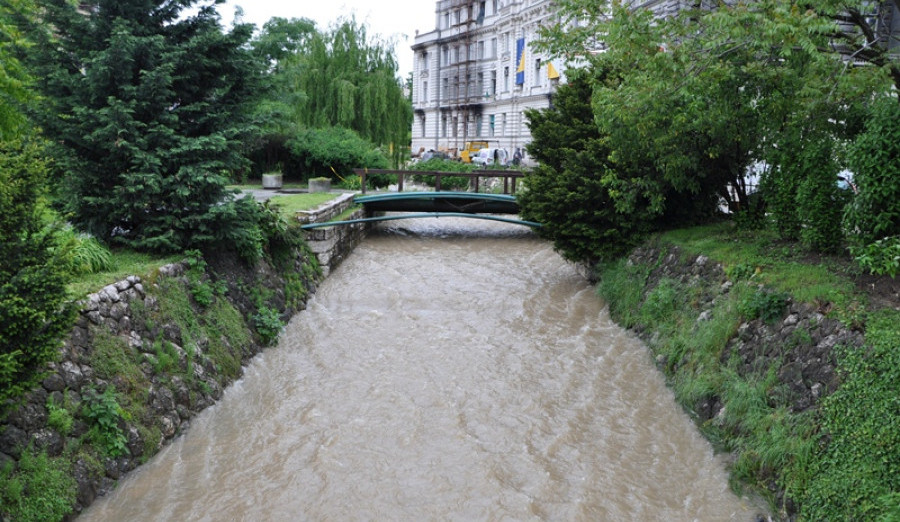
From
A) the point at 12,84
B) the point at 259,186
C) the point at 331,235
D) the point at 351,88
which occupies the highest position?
the point at 351,88

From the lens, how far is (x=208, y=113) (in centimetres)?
1134

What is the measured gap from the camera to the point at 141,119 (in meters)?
10.8

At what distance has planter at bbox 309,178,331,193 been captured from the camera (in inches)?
941

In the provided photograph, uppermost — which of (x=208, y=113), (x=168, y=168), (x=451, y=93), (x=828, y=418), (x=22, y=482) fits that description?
(x=451, y=93)

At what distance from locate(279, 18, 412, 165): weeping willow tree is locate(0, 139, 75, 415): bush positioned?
2497cm

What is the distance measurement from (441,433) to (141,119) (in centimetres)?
655

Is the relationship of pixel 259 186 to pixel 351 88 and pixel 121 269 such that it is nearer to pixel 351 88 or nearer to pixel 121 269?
pixel 351 88

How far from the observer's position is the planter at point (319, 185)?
2391 cm

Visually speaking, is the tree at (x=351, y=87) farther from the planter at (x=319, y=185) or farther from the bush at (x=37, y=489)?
the bush at (x=37, y=489)

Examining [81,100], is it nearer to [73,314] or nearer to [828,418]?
[73,314]

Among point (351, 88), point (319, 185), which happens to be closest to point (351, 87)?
point (351, 88)

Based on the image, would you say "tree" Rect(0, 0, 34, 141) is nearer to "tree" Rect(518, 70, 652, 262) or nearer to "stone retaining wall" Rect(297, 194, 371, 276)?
"stone retaining wall" Rect(297, 194, 371, 276)

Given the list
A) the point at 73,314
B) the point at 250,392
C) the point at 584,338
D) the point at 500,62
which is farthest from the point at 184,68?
the point at 500,62

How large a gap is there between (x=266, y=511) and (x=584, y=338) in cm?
709
